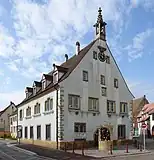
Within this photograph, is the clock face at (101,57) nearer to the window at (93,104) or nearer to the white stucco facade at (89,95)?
the white stucco facade at (89,95)

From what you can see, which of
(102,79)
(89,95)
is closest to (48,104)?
(89,95)

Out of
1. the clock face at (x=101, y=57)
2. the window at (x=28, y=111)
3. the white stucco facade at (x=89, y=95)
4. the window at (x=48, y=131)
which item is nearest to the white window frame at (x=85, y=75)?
the white stucco facade at (x=89, y=95)

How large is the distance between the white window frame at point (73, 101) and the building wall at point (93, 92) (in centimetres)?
46

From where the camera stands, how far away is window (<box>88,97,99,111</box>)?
120ft

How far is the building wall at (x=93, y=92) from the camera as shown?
33938 millimetres

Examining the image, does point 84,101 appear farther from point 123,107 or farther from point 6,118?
point 6,118

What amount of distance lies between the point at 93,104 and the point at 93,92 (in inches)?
58.1

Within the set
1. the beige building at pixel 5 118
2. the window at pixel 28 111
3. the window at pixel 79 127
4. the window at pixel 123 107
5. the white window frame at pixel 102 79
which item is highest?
the white window frame at pixel 102 79

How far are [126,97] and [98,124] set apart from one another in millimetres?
7523

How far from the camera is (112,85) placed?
40188mm

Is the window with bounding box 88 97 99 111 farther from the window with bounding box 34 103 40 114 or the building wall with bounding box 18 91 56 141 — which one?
the window with bounding box 34 103 40 114

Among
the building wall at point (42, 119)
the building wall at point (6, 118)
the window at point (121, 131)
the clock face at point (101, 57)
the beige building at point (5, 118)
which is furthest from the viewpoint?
the building wall at point (6, 118)

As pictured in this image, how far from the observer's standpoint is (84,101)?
117ft

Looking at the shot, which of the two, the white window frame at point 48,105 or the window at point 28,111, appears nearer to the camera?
the white window frame at point 48,105
